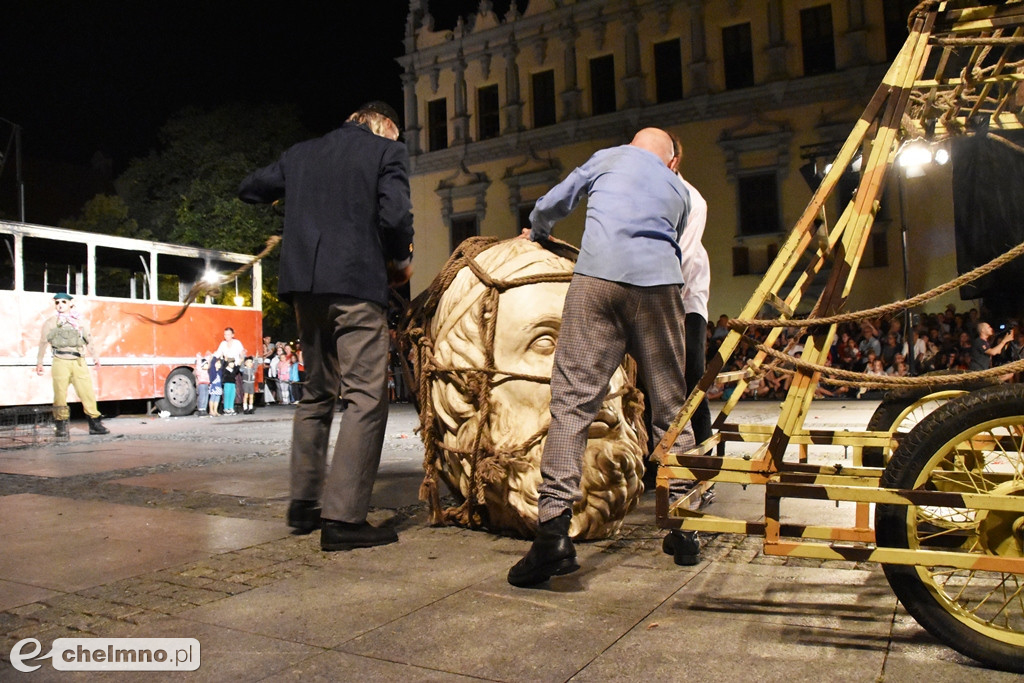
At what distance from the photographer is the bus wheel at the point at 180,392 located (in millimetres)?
14445

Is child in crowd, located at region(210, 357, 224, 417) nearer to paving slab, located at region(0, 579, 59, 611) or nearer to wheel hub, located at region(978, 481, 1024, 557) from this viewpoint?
paving slab, located at region(0, 579, 59, 611)

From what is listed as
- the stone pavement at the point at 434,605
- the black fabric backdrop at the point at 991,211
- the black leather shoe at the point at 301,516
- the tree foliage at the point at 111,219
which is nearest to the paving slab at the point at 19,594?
the stone pavement at the point at 434,605

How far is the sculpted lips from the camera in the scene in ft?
10.3

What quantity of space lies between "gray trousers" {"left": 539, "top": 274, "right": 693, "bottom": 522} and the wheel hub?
99 centimetres

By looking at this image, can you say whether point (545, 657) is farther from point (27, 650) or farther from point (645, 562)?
point (27, 650)

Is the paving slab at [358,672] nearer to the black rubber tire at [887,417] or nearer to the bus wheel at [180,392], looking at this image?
the black rubber tire at [887,417]

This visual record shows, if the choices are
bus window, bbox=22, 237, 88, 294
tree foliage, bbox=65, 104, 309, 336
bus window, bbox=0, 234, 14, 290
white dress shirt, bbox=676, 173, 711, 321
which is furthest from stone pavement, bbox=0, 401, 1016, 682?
tree foliage, bbox=65, 104, 309, 336

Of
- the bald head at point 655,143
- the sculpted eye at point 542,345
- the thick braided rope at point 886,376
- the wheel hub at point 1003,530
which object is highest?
the bald head at point 655,143

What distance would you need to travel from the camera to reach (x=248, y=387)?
50.1ft

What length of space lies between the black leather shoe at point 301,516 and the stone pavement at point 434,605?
0.06 metres

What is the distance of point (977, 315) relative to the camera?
521 inches

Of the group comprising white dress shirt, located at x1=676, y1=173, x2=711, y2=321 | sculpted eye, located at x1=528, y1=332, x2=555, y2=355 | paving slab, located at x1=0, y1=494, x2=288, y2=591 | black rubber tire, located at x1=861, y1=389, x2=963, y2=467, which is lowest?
paving slab, located at x1=0, y1=494, x2=288, y2=591

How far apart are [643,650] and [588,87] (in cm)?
2541

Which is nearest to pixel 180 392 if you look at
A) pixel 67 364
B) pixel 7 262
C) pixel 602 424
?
pixel 7 262
